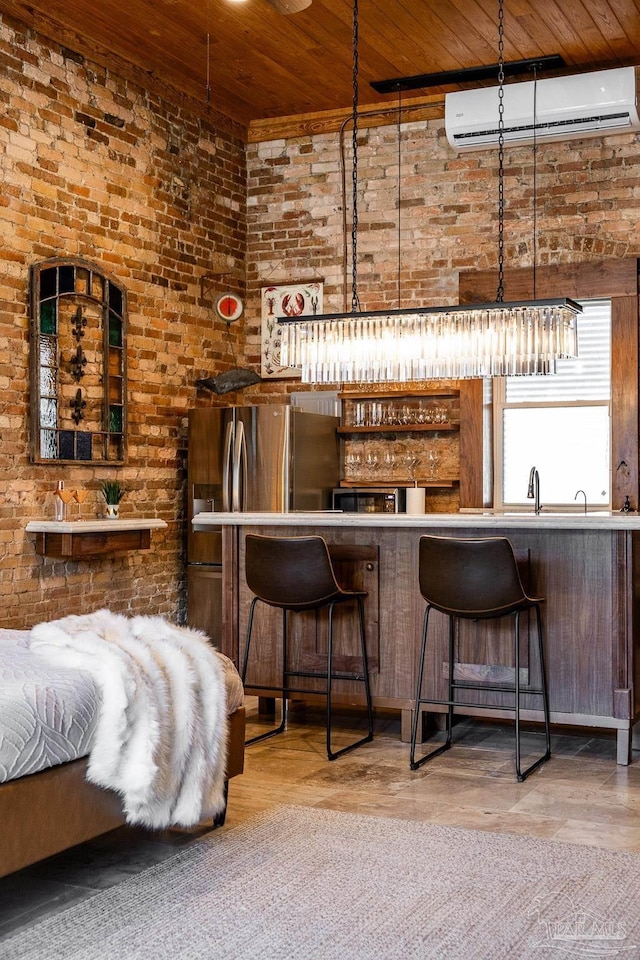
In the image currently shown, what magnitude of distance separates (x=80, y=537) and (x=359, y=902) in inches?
136

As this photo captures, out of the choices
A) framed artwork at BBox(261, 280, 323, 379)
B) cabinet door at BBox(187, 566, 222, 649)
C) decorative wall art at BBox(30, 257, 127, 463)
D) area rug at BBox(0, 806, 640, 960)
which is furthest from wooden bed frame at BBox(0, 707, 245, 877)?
framed artwork at BBox(261, 280, 323, 379)

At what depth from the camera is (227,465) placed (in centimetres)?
737

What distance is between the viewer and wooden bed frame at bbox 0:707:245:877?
2.94 metres

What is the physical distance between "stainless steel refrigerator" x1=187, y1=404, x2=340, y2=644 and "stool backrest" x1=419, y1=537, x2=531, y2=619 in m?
2.57

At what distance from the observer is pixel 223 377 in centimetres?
767

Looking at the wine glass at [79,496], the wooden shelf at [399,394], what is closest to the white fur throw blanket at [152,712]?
the wine glass at [79,496]

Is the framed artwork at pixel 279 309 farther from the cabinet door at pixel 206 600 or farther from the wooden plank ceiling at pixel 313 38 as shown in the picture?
the cabinet door at pixel 206 600

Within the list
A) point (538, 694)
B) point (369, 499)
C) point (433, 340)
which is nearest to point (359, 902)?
point (538, 694)

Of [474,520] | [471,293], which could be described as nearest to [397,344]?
[474,520]

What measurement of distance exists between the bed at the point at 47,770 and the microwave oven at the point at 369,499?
4274mm

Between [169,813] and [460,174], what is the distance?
→ 5497mm

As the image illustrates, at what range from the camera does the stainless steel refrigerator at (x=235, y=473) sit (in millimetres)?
7312

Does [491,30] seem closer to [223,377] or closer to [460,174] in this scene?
[460,174]

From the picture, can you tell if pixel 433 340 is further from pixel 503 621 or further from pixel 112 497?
pixel 112 497
